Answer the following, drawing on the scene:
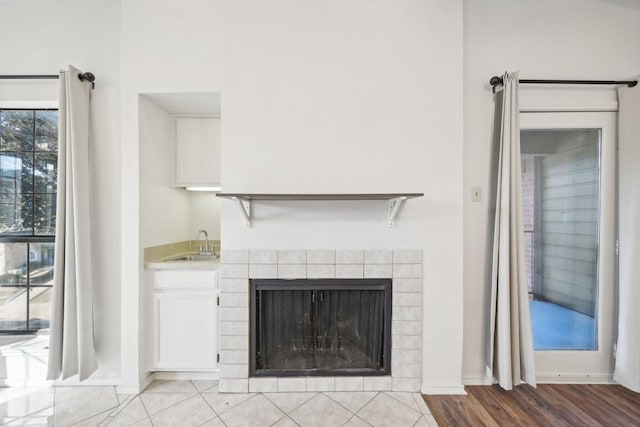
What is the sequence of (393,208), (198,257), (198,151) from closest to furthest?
(393,208) < (198,151) < (198,257)

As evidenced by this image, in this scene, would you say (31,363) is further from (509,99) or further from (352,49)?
(509,99)

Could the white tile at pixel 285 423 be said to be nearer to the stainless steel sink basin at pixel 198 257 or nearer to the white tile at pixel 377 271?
the white tile at pixel 377 271

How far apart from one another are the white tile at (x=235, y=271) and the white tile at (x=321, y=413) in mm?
905

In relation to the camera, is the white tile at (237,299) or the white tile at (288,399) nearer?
the white tile at (288,399)

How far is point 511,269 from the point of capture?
1.86 m

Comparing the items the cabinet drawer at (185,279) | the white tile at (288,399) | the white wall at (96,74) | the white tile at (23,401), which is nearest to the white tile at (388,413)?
the white tile at (288,399)

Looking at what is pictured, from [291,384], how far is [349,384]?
401 millimetres

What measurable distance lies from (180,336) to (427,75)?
8.33ft

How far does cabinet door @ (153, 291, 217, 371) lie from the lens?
1.97 m

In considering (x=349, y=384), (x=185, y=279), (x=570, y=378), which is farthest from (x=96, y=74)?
(x=570, y=378)

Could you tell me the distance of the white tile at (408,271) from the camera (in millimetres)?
1896

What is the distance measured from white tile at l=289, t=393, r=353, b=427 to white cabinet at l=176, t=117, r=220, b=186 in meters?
1.73

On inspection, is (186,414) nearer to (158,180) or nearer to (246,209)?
(246,209)

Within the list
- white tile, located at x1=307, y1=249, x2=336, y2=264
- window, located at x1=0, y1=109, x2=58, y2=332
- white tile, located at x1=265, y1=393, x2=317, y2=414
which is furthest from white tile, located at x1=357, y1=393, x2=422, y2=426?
window, located at x1=0, y1=109, x2=58, y2=332
